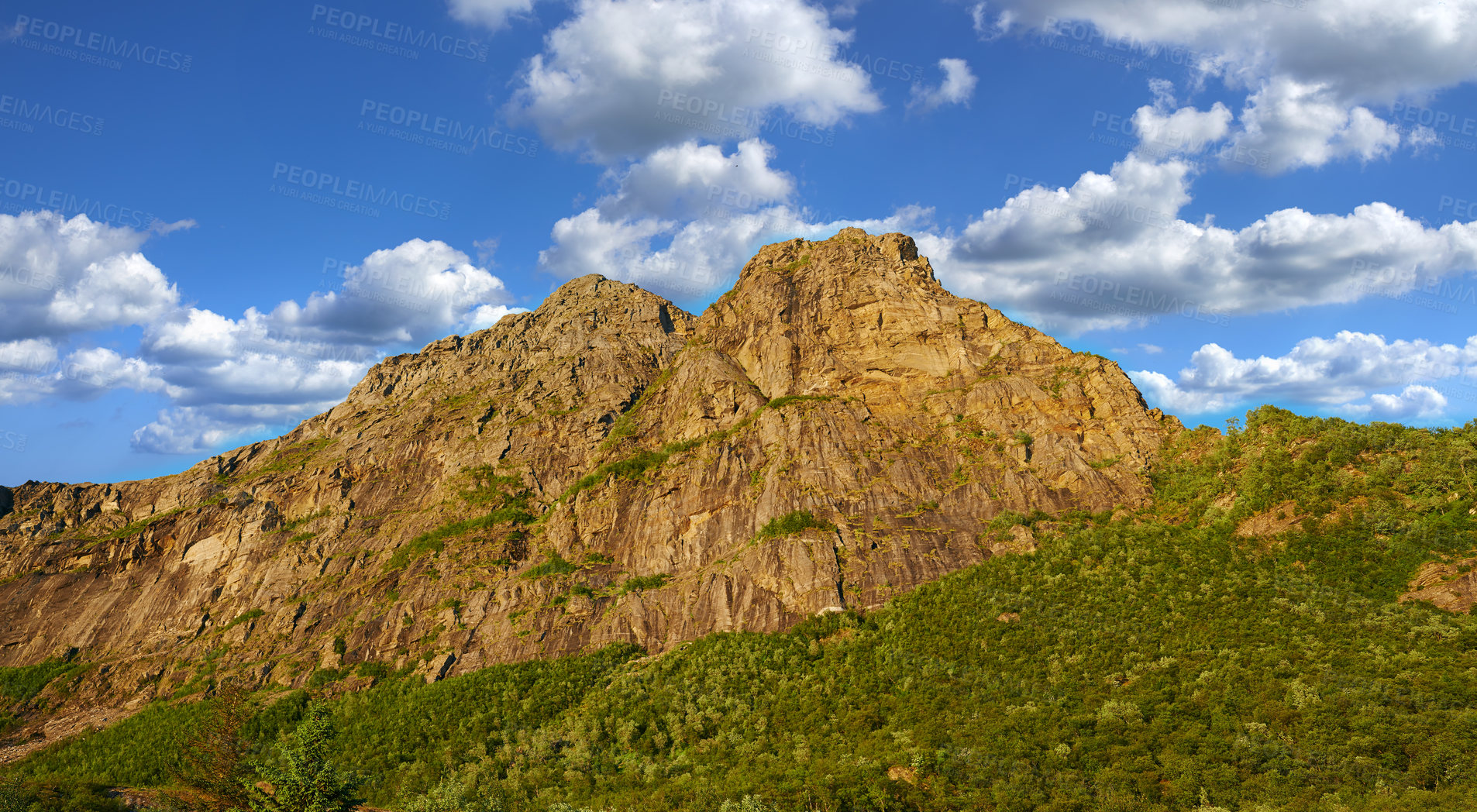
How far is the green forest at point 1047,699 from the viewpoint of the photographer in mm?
57000

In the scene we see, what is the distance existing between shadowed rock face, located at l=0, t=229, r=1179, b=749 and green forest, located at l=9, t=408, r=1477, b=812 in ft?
19.8

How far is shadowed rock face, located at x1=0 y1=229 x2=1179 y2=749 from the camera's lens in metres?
100

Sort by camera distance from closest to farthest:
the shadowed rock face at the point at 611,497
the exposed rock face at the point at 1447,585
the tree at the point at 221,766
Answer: the tree at the point at 221,766 → the exposed rock face at the point at 1447,585 → the shadowed rock face at the point at 611,497

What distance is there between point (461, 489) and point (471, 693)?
45.5 m

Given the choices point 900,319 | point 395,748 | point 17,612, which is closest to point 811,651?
point 395,748

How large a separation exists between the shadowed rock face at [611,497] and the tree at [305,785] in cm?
4916

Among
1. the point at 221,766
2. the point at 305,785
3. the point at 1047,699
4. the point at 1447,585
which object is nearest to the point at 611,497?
the point at 1047,699

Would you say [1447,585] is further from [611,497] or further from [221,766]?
[221,766]

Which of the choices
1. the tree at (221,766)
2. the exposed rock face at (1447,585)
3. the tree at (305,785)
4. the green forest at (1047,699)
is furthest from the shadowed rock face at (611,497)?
the tree at (305,785)

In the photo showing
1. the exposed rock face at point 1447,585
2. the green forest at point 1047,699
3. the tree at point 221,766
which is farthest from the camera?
the exposed rock face at point 1447,585

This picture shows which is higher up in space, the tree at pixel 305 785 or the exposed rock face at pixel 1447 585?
the exposed rock face at pixel 1447 585

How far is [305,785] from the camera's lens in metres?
47.0

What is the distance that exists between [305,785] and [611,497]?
7122 cm

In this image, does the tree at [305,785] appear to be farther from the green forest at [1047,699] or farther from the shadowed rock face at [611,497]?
the shadowed rock face at [611,497]
